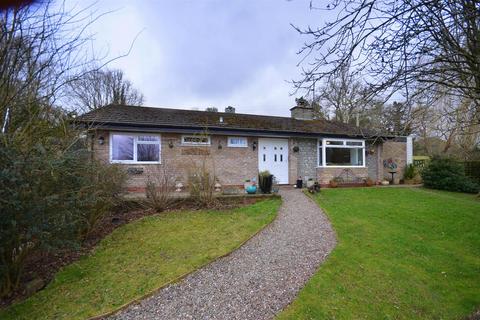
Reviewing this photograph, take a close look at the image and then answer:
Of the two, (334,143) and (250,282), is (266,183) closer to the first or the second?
(250,282)

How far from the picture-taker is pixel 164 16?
17.6 ft

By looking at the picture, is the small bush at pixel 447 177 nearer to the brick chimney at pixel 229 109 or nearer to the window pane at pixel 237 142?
the window pane at pixel 237 142

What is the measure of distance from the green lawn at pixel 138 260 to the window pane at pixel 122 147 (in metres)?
4.53

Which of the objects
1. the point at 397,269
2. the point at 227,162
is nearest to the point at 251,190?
the point at 227,162

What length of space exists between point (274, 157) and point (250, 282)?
9.66 meters

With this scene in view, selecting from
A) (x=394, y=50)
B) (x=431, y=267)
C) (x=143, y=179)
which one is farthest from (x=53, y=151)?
(x=431, y=267)

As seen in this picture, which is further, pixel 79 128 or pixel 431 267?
pixel 79 128

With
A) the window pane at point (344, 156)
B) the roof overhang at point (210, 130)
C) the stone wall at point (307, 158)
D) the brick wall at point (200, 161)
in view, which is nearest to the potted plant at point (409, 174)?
the window pane at point (344, 156)

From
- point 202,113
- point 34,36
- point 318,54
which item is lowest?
point 318,54

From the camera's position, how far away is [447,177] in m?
12.7

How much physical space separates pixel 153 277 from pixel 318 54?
173 inches

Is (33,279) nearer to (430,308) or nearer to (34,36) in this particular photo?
(34,36)

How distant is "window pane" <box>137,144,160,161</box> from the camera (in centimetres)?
1123

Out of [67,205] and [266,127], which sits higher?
[266,127]
